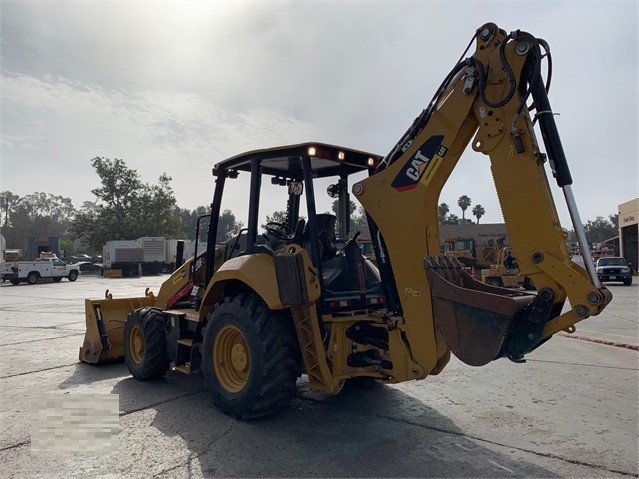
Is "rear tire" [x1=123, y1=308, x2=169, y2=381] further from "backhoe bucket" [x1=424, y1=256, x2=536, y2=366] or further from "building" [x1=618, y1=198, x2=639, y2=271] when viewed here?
"building" [x1=618, y1=198, x2=639, y2=271]

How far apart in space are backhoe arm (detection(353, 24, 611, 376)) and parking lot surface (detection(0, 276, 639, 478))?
0.85 meters

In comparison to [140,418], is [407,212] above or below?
above

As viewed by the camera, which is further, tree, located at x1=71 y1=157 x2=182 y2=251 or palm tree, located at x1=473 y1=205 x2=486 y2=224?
palm tree, located at x1=473 y1=205 x2=486 y2=224

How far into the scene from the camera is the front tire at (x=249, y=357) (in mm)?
4488

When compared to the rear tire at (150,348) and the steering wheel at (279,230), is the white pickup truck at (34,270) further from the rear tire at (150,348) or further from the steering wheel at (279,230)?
the steering wheel at (279,230)

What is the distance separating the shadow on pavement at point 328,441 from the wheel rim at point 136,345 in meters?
0.99

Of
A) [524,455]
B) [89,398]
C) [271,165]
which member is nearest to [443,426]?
[524,455]

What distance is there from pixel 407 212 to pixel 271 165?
6.51 feet

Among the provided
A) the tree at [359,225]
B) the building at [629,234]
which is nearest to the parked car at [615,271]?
the building at [629,234]

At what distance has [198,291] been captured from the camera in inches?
255

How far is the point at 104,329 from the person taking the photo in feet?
24.4

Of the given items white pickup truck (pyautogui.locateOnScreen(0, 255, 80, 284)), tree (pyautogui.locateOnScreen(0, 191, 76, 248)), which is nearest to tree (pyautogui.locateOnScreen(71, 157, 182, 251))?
A: white pickup truck (pyautogui.locateOnScreen(0, 255, 80, 284))

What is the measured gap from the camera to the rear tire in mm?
6242

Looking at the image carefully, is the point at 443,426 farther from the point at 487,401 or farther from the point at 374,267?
the point at 374,267
